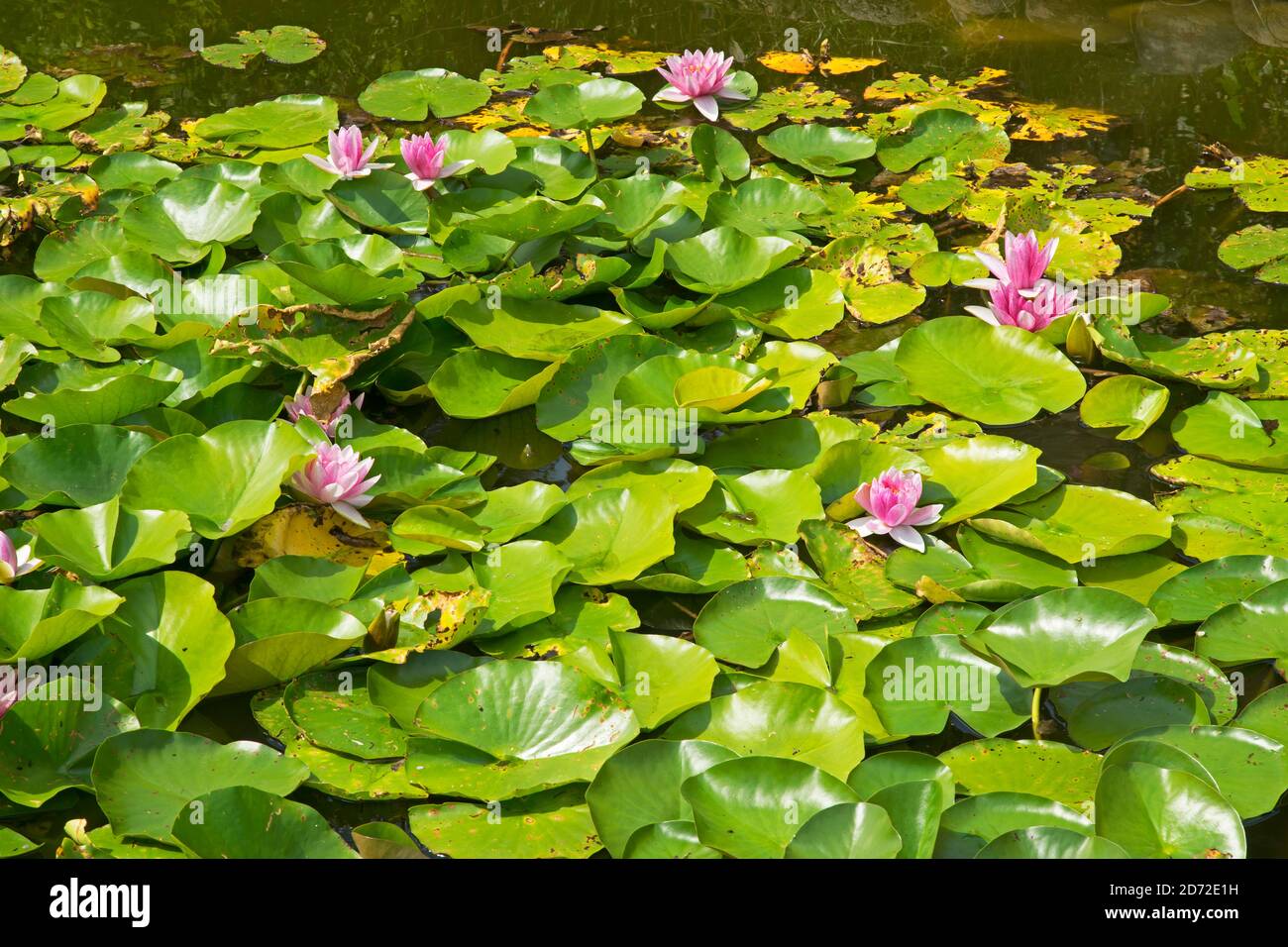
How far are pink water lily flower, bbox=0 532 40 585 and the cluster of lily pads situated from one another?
1cm

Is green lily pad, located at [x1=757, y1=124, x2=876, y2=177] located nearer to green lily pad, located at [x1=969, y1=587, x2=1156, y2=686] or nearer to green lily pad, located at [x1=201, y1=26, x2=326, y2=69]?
green lily pad, located at [x1=201, y1=26, x2=326, y2=69]

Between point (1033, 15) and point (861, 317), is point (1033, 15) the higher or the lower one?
the higher one

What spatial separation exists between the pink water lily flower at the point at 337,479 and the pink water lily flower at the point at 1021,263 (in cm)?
185

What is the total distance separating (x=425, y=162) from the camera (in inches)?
156

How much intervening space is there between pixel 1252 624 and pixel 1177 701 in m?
0.29

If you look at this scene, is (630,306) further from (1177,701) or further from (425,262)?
(1177,701)

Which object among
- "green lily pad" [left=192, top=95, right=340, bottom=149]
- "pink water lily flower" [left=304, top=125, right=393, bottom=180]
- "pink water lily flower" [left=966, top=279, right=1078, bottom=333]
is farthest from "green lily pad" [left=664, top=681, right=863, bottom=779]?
"green lily pad" [left=192, top=95, right=340, bottom=149]

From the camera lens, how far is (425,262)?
3729 millimetres

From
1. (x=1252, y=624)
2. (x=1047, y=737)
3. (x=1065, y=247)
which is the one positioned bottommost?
(x=1047, y=737)

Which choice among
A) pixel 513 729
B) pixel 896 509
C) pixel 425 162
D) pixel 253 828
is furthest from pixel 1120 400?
pixel 253 828

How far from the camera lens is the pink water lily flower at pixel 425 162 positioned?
395 centimetres

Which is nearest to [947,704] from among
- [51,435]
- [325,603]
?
[325,603]

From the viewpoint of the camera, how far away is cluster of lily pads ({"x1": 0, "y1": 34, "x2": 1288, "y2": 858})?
6.85 ft

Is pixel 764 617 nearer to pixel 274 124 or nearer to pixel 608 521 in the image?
pixel 608 521
